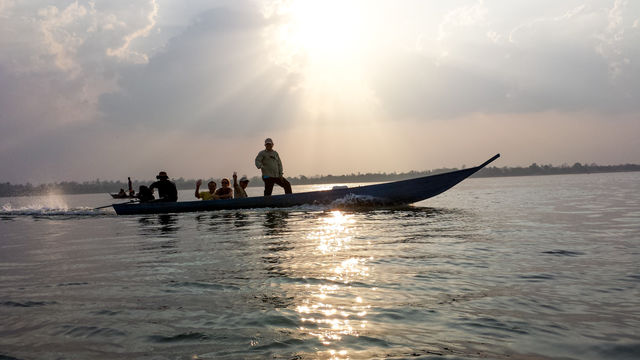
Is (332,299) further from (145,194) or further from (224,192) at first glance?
(145,194)

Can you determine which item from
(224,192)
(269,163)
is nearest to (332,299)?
(269,163)

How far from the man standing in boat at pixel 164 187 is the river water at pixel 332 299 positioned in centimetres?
935

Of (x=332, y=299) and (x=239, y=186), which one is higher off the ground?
(x=239, y=186)

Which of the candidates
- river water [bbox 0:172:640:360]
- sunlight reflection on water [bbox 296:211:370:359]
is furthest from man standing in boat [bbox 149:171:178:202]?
sunlight reflection on water [bbox 296:211:370:359]

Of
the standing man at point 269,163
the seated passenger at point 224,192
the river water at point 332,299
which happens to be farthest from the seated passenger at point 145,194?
the river water at point 332,299

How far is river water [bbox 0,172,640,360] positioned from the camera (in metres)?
3.06

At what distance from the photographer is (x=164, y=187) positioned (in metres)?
18.0

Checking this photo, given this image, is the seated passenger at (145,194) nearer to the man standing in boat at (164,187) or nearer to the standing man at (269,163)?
the man standing in boat at (164,187)

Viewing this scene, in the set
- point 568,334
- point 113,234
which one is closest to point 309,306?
point 568,334

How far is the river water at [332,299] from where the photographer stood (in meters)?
3.06

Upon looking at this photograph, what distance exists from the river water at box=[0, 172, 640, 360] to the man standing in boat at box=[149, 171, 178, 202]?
9.35 meters

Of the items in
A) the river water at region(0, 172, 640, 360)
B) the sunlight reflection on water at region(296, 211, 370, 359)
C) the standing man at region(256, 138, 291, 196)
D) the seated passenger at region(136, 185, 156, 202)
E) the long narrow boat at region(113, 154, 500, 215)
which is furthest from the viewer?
the seated passenger at region(136, 185, 156, 202)

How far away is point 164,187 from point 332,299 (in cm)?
1535

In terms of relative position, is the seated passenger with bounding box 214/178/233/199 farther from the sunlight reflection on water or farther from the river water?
the sunlight reflection on water
